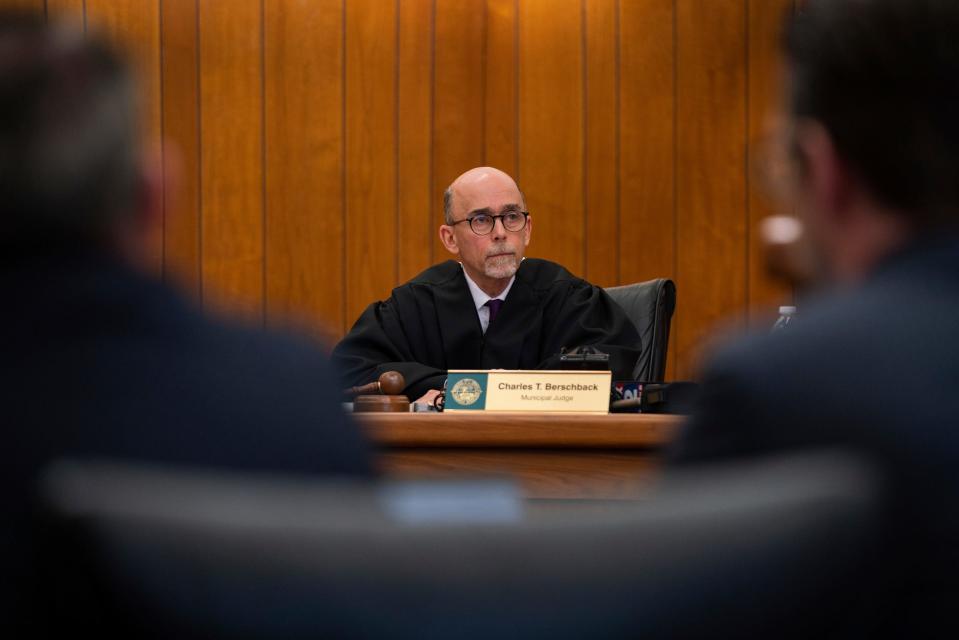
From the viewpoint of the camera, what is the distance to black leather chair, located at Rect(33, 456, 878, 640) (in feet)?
1.85

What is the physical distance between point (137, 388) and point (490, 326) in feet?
11.9

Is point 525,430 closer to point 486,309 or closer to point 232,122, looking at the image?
→ point 486,309

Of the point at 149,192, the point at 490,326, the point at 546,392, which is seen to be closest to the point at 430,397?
the point at 546,392

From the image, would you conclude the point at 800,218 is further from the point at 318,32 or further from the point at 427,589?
the point at 318,32

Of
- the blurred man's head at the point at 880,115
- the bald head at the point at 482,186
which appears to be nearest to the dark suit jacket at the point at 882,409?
the blurred man's head at the point at 880,115

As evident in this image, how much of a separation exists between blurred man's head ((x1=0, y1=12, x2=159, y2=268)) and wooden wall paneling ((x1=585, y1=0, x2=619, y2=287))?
4963 mm

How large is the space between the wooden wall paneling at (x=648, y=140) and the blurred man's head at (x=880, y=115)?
484 centimetres

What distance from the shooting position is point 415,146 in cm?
572

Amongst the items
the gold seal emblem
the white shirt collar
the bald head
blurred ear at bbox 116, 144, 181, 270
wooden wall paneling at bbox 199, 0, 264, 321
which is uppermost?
wooden wall paneling at bbox 199, 0, 264, 321

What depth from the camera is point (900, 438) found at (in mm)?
725

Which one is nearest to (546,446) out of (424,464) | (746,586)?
(424,464)

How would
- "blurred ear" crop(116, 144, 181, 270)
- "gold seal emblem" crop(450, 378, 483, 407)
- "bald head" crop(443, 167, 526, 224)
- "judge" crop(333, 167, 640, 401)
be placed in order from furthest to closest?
1. "bald head" crop(443, 167, 526, 224)
2. "judge" crop(333, 167, 640, 401)
3. "gold seal emblem" crop(450, 378, 483, 407)
4. "blurred ear" crop(116, 144, 181, 270)

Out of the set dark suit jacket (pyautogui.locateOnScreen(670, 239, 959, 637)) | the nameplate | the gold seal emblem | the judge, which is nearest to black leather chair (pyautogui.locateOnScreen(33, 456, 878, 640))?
dark suit jacket (pyautogui.locateOnScreen(670, 239, 959, 637))

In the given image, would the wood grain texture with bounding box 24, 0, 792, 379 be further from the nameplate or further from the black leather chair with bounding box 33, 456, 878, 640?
the black leather chair with bounding box 33, 456, 878, 640
